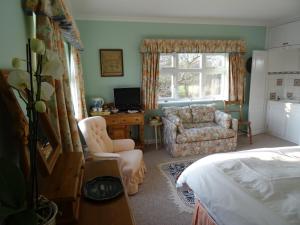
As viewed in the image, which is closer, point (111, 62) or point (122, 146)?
point (122, 146)

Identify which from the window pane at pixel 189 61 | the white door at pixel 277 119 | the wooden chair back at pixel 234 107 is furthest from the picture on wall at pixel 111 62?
the white door at pixel 277 119

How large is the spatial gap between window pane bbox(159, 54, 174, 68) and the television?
2.63 ft

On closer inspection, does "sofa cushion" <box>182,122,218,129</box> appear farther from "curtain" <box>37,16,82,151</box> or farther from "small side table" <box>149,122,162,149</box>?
"curtain" <box>37,16,82,151</box>

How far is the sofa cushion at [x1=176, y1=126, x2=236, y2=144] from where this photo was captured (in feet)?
Result: 12.2

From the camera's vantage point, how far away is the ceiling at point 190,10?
3.28 metres

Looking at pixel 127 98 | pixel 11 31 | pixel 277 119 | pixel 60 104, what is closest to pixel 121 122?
pixel 127 98

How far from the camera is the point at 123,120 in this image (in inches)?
152

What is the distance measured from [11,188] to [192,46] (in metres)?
4.17

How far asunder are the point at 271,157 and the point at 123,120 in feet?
8.17

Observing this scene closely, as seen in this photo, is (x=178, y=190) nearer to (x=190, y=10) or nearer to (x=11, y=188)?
(x=11, y=188)

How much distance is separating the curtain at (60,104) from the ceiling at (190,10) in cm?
182

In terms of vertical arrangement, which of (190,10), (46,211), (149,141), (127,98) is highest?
(190,10)

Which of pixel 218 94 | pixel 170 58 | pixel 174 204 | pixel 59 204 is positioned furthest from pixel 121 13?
pixel 59 204

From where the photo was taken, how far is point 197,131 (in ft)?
12.7
